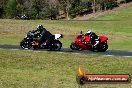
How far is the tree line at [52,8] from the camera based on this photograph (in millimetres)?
106500

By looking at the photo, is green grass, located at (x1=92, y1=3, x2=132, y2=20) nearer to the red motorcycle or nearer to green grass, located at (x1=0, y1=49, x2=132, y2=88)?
the red motorcycle

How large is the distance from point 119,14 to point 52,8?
60.5 ft

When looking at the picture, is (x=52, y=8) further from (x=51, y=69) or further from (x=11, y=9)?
(x=51, y=69)

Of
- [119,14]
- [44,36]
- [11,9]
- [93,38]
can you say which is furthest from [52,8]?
[44,36]

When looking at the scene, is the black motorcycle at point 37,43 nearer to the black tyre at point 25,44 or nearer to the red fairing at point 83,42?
the black tyre at point 25,44

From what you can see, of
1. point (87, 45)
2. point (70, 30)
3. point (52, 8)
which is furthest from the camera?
point (52, 8)

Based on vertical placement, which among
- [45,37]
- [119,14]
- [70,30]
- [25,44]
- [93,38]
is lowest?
[119,14]

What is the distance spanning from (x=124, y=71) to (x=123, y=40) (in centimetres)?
2603

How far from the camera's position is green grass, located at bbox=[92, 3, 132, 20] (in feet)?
312

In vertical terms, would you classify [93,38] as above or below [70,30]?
above

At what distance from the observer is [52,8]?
349 feet

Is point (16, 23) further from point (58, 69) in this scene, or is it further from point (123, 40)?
point (58, 69)

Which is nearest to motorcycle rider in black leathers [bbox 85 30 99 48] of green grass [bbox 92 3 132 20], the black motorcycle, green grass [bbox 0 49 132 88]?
the black motorcycle

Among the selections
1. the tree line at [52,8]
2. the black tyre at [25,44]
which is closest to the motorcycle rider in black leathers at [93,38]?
the black tyre at [25,44]
